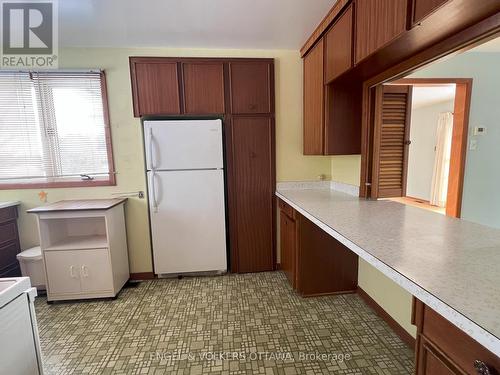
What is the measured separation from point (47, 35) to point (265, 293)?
123 inches

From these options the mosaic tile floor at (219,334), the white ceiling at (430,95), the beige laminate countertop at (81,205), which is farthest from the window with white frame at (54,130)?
the white ceiling at (430,95)

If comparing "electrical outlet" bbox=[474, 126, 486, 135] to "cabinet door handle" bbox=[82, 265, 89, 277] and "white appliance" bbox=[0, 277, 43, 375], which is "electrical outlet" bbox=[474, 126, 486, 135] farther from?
"cabinet door handle" bbox=[82, 265, 89, 277]

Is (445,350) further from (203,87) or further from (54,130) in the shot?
(54,130)

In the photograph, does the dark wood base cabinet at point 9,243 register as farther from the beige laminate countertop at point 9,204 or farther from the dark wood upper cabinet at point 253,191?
the dark wood upper cabinet at point 253,191

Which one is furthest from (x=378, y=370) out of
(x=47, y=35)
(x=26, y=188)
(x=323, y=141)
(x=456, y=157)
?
(x=47, y=35)

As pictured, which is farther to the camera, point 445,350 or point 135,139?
point 135,139

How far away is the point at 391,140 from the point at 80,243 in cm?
294

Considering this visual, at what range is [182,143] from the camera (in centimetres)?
256

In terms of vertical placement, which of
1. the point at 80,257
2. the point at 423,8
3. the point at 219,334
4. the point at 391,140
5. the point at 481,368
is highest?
the point at 423,8

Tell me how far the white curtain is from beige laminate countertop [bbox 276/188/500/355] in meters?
0.16

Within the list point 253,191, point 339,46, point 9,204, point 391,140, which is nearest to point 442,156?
point 391,140

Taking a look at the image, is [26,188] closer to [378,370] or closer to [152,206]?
[152,206]

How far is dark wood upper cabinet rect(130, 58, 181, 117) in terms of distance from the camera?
2.53 m

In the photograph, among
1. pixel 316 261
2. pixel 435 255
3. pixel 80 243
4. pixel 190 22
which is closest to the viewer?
pixel 435 255
